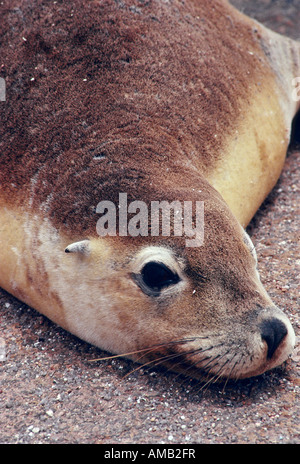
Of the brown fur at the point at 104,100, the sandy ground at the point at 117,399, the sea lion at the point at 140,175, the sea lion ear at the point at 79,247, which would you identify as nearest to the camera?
the sandy ground at the point at 117,399

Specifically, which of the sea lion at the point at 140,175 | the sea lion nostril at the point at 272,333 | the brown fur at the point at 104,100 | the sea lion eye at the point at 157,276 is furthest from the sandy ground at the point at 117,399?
the brown fur at the point at 104,100

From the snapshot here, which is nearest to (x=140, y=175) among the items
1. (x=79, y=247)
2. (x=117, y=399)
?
(x=79, y=247)

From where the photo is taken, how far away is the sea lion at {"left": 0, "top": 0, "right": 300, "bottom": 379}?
2.84m

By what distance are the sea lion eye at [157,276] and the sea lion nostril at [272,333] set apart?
0.52 metres

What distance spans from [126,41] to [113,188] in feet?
4.53

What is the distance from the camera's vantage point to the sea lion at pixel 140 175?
284 centimetres

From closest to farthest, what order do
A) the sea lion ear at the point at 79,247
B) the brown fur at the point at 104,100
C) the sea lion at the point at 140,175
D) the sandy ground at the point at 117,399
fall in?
the sandy ground at the point at 117,399
the sea lion at the point at 140,175
the sea lion ear at the point at 79,247
the brown fur at the point at 104,100

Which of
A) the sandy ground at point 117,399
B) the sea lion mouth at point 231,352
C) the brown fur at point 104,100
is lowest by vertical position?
the sandy ground at point 117,399

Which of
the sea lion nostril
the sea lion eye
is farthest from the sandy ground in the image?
the sea lion eye

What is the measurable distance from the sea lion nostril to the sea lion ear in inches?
40.9

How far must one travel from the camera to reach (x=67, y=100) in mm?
3590

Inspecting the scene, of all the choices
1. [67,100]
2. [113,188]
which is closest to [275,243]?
[113,188]

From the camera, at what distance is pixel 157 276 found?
9.36ft

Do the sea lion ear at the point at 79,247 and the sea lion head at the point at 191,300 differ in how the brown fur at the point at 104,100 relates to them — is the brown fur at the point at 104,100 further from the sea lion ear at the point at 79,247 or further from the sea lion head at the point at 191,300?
the sea lion head at the point at 191,300
